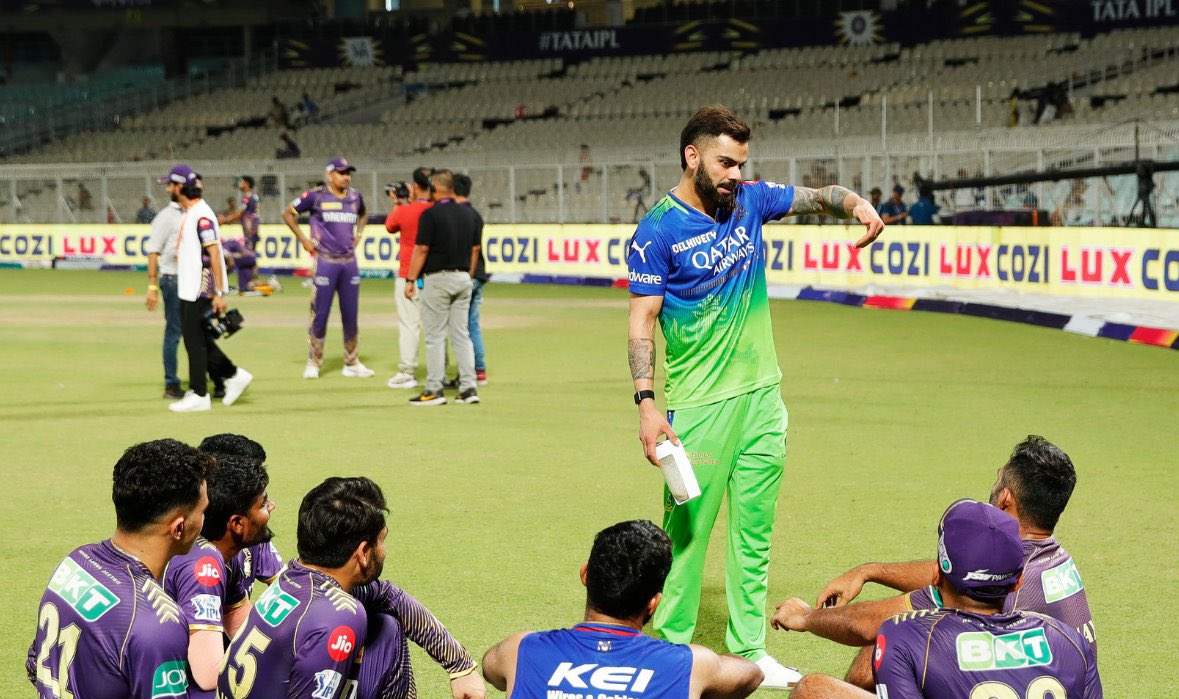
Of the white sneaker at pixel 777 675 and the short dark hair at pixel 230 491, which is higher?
the short dark hair at pixel 230 491

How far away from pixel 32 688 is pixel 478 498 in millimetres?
3920

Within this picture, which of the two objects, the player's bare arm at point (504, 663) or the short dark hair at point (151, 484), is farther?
the short dark hair at point (151, 484)

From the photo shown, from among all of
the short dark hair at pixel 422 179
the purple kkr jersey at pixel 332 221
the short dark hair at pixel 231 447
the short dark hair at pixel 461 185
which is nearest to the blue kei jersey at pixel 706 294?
the short dark hair at pixel 231 447

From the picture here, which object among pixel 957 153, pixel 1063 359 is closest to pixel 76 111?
pixel 957 153

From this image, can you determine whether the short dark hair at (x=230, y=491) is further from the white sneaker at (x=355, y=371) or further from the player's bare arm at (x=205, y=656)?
the white sneaker at (x=355, y=371)

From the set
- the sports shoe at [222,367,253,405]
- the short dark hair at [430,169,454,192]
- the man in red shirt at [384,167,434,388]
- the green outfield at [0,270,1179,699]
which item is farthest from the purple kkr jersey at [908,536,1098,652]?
the man in red shirt at [384,167,434,388]

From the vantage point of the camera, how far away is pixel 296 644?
391 cm

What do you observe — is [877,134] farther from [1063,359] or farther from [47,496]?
[47,496]

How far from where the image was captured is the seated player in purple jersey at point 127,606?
386 cm

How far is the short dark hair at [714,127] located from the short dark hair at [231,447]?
2022mm

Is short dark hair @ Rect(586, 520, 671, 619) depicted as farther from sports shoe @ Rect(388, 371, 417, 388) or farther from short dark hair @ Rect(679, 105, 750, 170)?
sports shoe @ Rect(388, 371, 417, 388)

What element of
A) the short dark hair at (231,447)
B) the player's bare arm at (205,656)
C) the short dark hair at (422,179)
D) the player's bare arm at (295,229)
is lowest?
the player's bare arm at (205,656)

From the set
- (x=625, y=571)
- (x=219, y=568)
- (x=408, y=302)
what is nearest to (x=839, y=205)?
(x=625, y=571)

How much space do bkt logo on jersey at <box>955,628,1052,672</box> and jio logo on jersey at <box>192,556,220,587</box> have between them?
2373 millimetres
